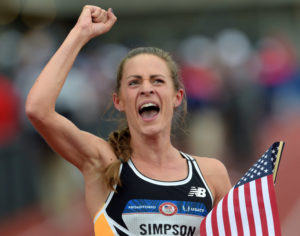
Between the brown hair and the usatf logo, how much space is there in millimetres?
231

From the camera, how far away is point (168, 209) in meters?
3.13

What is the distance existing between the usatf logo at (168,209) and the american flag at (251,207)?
0.15 metres

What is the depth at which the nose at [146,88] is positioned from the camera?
3314mm

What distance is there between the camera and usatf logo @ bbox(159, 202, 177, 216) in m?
3.12

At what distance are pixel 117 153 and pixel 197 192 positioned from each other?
43cm

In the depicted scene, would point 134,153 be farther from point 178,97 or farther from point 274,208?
point 274,208

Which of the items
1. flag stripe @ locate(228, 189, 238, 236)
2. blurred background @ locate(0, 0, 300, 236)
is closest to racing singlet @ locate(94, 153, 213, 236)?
flag stripe @ locate(228, 189, 238, 236)

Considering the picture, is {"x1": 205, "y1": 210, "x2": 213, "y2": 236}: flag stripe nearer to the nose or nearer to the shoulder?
the shoulder

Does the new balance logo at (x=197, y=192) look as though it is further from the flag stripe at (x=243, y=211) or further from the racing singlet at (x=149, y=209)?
the flag stripe at (x=243, y=211)

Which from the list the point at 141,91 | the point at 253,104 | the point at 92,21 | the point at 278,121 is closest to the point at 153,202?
the point at 141,91

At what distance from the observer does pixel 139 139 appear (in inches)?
134

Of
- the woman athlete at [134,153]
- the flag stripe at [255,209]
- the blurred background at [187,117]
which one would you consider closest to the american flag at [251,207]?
the flag stripe at [255,209]

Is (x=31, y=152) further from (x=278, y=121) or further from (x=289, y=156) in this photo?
(x=278, y=121)

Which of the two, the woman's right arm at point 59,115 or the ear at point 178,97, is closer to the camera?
the woman's right arm at point 59,115
